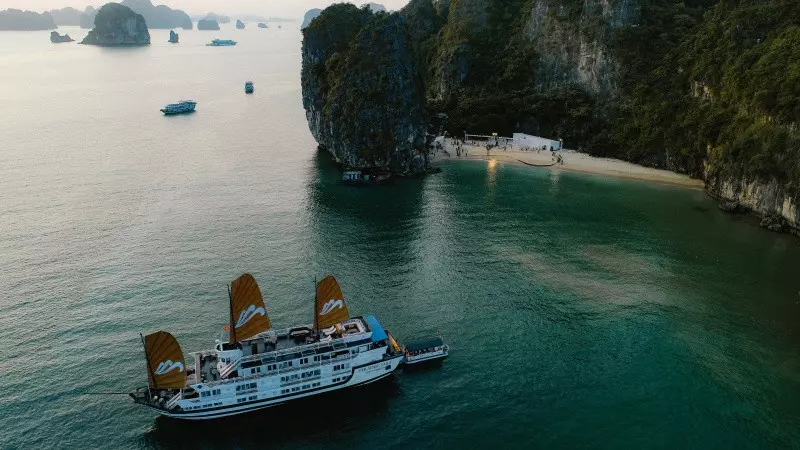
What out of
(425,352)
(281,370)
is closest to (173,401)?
(281,370)

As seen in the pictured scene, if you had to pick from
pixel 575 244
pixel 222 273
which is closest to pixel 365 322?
pixel 222 273

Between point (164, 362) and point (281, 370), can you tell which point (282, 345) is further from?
point (164, 362)

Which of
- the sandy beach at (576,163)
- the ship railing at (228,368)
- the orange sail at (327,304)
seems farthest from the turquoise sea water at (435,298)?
the orange sail at (327,304)

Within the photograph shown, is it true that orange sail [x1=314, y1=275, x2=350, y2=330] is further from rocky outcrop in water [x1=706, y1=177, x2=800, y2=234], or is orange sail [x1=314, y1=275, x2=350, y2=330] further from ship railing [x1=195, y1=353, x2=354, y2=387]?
rocky outcrop in water [x1=706, y1=177, x2=800, y2=234]

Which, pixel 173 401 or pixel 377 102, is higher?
pixel 377 102

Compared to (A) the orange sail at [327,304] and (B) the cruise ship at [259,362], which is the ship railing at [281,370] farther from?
(A) the orange sail at [327,304]

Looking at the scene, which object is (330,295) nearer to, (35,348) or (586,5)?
(35,348)
